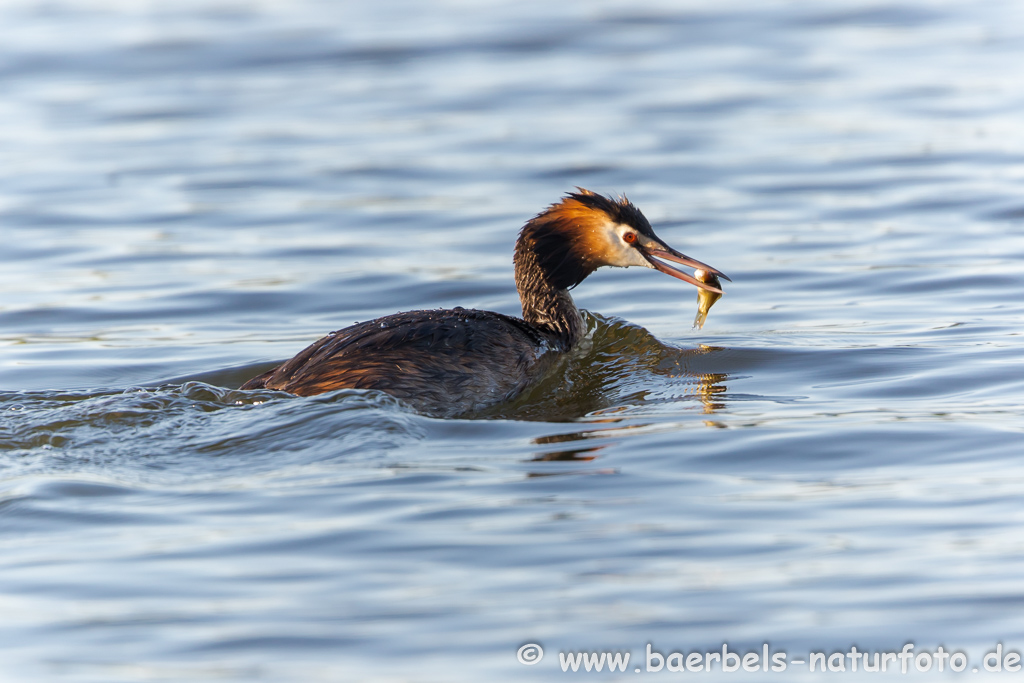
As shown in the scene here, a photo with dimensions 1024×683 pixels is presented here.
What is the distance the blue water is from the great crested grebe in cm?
19

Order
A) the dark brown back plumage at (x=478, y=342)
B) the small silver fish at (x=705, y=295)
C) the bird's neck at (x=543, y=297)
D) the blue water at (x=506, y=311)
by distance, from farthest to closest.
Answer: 1. the bird's neck at (x=543, y=297)
2. the small silver fish at (x=705, y=295)
3. the dark brown back plumage at (x=478, y=342)
4. the blue water at (x=506, y=311)

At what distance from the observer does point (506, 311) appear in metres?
10.4

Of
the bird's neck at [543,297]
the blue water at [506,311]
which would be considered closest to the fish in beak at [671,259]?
the blue water at [506,311]

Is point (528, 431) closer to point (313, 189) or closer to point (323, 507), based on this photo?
point (323, 507)

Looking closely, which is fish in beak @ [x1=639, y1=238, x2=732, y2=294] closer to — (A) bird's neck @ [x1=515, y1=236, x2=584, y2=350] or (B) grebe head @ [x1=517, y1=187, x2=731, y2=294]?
(B) grebe head @ [x1=517, y1=187, x2=731, y2=294]

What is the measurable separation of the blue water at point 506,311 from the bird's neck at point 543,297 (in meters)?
0.24

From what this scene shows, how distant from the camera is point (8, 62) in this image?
1952cm

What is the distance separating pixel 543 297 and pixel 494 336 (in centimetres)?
99

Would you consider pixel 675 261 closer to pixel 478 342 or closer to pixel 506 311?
pixel 478 342

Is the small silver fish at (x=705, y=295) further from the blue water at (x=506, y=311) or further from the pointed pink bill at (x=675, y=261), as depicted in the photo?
the blue water at (x=506, y=311)

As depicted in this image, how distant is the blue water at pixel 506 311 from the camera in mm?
4848

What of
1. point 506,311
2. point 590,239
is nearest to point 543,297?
point 590,239

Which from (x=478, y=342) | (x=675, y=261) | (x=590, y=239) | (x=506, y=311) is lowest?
(x=478, y=342)

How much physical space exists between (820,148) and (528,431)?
29.2 feet
